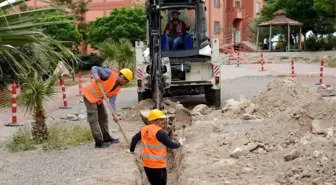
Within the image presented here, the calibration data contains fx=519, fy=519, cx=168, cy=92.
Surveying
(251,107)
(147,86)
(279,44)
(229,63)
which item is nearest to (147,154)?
(251,107)

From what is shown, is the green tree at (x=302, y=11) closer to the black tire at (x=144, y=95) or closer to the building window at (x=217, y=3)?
the building window at (x=217, y=3)

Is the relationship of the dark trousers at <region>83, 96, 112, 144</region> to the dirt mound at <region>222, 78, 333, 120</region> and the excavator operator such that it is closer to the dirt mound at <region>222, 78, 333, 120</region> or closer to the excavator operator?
the dirt mound at <region>222, 78, 333, 120</region>

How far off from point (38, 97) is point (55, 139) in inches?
37.2

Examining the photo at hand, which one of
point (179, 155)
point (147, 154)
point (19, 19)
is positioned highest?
point (19, 19)

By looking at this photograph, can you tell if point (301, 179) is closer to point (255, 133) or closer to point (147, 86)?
point (255, 133)

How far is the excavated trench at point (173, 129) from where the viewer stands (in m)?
8.79

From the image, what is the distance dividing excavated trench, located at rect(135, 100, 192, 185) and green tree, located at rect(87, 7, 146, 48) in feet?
69.1

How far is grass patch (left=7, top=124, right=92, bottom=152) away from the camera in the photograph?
31.3ft

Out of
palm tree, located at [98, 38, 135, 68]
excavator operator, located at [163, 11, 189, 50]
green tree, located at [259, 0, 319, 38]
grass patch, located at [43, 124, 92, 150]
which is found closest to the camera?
grass patch, located at [43, 124, 92, 150]

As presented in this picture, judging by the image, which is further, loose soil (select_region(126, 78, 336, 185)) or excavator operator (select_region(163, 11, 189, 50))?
excavator operator (select_region(163, 11, 189, 50))

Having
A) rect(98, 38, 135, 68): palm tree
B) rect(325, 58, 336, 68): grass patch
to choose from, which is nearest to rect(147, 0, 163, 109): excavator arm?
rect(98, 38, 135, 68): palm tree

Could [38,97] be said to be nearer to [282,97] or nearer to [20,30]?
[20,30]

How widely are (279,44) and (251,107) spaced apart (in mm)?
33480

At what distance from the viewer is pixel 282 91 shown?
12906 mm
